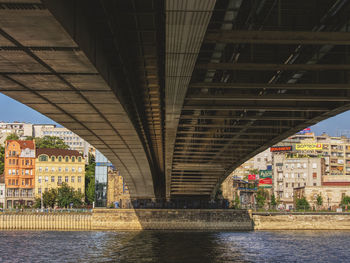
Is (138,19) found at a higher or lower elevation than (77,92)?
higher

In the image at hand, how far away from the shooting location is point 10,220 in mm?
96812

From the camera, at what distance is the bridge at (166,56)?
558 inches

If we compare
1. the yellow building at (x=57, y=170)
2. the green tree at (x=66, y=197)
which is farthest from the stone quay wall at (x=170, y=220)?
the yellow building at (x=57, y=170)

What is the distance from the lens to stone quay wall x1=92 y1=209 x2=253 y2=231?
92625 mm

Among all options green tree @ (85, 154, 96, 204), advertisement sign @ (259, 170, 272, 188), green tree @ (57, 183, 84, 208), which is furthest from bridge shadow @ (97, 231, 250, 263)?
advertisement sign @ (259, 170, 272, 188)

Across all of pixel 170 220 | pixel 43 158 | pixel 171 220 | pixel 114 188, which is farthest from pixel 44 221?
pixel 43 158

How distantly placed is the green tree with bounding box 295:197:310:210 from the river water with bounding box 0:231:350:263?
4859 centimetres

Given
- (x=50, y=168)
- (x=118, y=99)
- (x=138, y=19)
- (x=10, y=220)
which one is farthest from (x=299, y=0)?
(x=50, y=168)

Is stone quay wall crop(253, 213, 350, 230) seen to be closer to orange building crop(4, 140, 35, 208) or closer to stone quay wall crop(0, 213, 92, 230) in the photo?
stone quay wall crop(0, 213, 92, 230)

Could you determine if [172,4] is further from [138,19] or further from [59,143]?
[59,143]

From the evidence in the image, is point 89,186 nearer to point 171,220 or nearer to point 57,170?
point 57,170

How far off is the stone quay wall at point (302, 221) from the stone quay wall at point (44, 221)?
29.6 meters

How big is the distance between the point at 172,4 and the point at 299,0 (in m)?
5.62

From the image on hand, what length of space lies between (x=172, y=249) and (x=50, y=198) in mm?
72942
